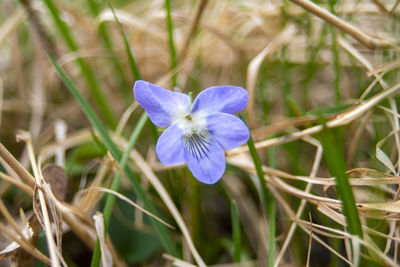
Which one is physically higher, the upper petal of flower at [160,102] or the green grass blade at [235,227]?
the upper petal of flower at [160,102]

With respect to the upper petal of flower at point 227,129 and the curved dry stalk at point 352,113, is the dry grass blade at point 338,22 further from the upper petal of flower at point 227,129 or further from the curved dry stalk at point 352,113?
the upper petal of flower at point 227,129

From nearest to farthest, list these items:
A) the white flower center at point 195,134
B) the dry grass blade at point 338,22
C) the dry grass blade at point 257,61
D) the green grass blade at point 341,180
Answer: the green grass blade at point 341,180 < the white flower center at point 195,134 < the dry grass blade at point 338,22 < the dry grass blade at point 257,61

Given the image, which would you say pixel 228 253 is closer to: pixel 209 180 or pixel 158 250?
pixel 158 250

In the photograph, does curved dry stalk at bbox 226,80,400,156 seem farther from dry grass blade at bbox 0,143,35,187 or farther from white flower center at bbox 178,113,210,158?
dry grass blade at bbox 0,143,35,187

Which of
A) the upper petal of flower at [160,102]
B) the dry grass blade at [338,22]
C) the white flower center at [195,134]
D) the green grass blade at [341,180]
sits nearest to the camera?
the green grass blade at [341,180]

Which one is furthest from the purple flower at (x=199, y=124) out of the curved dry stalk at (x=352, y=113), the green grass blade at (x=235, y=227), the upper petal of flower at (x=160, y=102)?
the curved dry stalk at (x=352, y=113)

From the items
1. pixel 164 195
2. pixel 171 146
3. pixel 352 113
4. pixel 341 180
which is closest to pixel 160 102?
pixel 171 146

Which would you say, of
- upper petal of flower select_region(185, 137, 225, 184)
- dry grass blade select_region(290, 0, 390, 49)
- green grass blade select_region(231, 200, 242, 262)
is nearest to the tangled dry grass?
dry grass blade select_region(290, 0, 390, 49)
